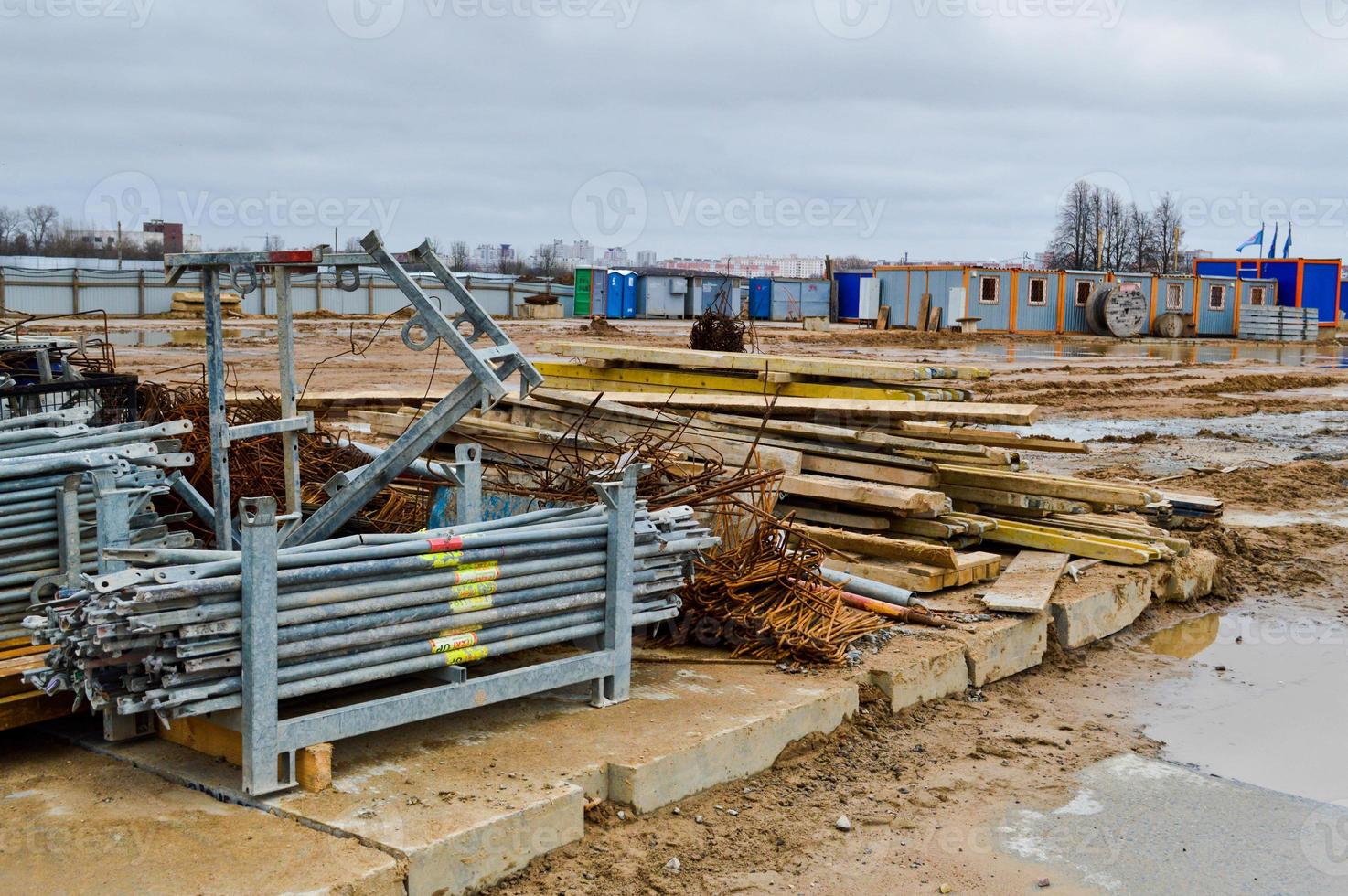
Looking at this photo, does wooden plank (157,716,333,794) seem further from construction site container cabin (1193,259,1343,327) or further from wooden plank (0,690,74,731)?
construction site container cabin (1193,259,1343,327)

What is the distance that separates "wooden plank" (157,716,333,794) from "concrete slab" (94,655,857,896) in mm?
43

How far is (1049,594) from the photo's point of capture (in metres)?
7.55

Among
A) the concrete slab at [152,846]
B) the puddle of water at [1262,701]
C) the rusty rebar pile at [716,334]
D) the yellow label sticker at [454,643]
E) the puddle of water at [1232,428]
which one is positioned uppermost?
the rusty rebar pile at [716,334]

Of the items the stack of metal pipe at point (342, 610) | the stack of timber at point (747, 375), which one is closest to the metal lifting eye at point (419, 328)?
the stack of metal pipe at point (342, 610)

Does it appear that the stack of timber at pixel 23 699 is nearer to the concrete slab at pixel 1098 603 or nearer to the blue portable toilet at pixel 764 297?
the concrete slab at pixel 1098 603

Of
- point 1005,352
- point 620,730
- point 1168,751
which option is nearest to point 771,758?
point 620,730

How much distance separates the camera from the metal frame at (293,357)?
4.88 m

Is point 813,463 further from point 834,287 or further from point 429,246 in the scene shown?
point 834,287

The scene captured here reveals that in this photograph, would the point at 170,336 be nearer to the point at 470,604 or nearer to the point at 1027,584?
the point at 1027,584

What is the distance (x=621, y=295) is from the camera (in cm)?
5809

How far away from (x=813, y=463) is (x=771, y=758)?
360 centimetres

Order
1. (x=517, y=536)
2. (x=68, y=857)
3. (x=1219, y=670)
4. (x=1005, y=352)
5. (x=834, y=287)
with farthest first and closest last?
(x=834, y=287) → (x=1005, y=352) → (x=1219, y=670) → (x=517, y=536) → (x=68, y=857)

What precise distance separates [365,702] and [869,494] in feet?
13.4

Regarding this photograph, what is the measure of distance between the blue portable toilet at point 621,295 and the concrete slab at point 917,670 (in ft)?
169
